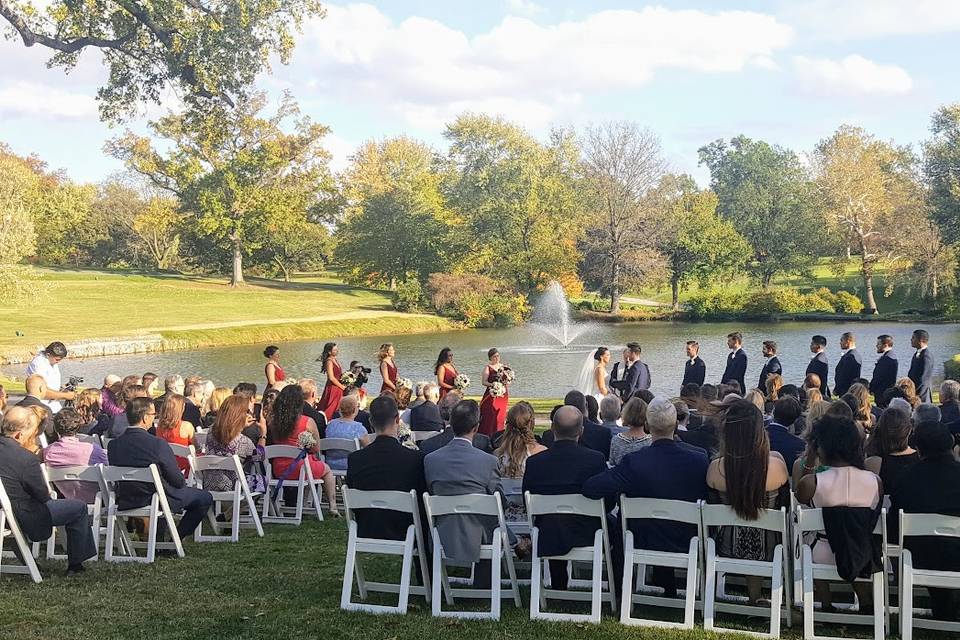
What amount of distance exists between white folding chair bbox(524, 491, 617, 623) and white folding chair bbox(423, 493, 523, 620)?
0.21 m

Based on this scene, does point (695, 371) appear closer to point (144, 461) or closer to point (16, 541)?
point (144, 461)

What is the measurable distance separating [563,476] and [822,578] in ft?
5.46

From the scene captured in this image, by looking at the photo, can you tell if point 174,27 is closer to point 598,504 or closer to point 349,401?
point 349,401

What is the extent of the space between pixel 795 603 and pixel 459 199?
52.3m

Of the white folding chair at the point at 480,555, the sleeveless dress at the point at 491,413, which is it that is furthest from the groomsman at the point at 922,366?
the white folding chair at the point at 480,555

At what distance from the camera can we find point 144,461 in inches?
278

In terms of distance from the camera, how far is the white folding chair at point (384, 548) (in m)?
5.67

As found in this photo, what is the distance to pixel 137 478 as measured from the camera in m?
6.91

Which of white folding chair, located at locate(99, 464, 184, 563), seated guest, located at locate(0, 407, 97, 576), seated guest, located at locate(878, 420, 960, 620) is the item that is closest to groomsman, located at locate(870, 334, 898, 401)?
seated guest, located at locate(878, 420, 960, 620)

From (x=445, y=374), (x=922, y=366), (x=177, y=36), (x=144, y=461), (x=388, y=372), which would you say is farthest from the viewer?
(x=177, y=36)

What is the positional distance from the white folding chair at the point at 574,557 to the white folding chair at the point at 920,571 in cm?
169

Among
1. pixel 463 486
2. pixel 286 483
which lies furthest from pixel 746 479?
pixel 286 483

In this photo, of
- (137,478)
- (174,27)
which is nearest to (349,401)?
(137,478)

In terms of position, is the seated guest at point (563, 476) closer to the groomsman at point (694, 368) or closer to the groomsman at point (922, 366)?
the groomsman at point (922, 366)
